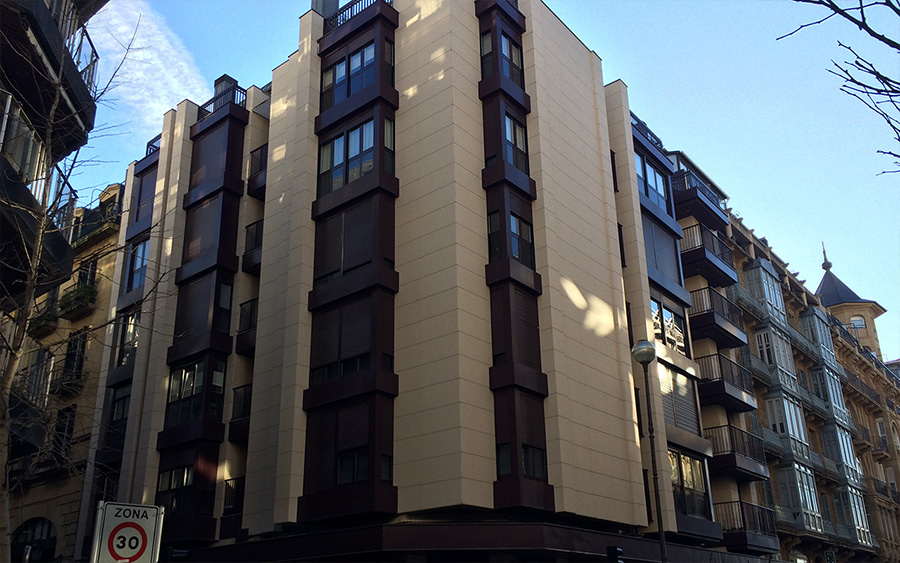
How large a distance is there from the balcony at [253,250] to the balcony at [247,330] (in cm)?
127

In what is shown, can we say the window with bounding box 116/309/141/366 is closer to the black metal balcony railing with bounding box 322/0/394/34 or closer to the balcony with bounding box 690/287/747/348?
the black metal balcony railing with bounding box 322/0/394/34

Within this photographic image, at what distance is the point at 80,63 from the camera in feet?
62.2

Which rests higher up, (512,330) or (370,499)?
(512,330)

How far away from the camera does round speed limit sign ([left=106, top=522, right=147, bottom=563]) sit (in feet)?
30.2

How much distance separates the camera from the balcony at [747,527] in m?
31.0

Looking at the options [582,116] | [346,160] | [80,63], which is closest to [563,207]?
[582,116]

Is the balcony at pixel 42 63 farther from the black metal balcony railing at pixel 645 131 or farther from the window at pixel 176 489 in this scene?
the black metal balcony railing at pixel 645 131

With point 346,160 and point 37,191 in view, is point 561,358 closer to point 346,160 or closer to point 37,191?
point 346,160

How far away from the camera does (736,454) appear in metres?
32.4

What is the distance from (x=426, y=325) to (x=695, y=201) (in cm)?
1836

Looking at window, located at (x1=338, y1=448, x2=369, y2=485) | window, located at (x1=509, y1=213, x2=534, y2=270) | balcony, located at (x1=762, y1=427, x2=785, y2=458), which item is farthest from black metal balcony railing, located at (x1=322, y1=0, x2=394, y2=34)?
balcony, located at (x1=762, y1=427, x2=785, y2=458)

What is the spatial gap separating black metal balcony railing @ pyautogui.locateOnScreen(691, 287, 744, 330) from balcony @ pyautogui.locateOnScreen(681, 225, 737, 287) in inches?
48.7

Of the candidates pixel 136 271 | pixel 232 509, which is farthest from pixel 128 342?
pixel 232 509

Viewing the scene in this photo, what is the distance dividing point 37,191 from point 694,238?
28.0 meters
